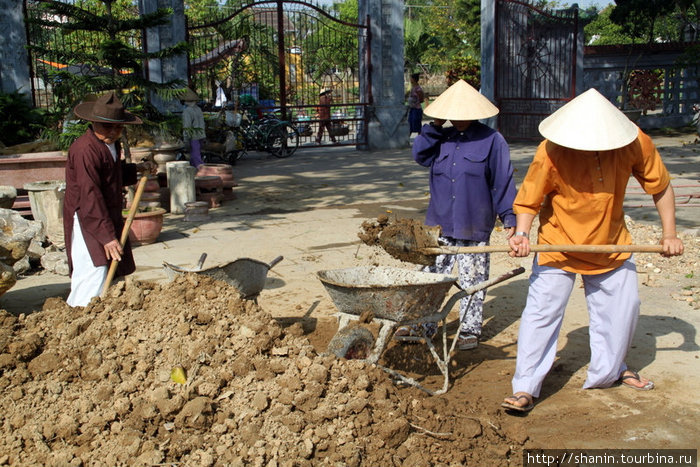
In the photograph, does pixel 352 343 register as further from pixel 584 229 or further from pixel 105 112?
pixel 105 112

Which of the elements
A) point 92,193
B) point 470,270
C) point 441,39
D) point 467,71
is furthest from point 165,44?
point 441,39

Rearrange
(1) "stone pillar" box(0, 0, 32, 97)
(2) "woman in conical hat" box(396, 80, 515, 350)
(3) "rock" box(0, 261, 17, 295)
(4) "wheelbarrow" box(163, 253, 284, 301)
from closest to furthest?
(4) "wheelbarrow" box(163, 253, 284, 301)
(2) "woman in conical hat" box(396, 80, 515, 350)
(3) "rock" box(0, 261, 17, 295)
(1) "stone pillar" box(0, 0, 32, 97)

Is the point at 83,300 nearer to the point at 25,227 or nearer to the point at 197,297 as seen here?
the point at 197,297

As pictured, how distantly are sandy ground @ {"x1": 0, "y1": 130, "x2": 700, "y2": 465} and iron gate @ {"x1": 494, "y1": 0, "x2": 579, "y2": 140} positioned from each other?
6.67 metres

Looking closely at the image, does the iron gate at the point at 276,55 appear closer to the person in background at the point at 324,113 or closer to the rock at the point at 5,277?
the person in background at the point at 324,113

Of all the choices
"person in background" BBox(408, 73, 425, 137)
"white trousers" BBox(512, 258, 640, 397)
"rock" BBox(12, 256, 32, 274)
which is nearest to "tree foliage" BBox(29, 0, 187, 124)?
"rock" BBox(12, 256, 32, 274)

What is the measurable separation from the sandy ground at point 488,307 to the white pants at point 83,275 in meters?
1.43

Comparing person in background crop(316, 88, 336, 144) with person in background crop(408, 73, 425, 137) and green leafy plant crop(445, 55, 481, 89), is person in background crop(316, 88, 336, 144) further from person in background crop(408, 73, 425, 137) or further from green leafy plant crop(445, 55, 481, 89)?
green leafy plant crop(445, 55, 481, 89)

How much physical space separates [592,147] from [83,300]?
3356 millimetres

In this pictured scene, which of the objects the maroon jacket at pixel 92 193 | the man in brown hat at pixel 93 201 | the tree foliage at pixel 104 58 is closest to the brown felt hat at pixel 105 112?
the man in brown hat at pixel 93 201

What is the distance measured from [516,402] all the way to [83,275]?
292 cm

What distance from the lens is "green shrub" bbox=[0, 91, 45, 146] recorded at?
1123 centimetres

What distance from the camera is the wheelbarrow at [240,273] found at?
189 inches

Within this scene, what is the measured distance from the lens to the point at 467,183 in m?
5.15
